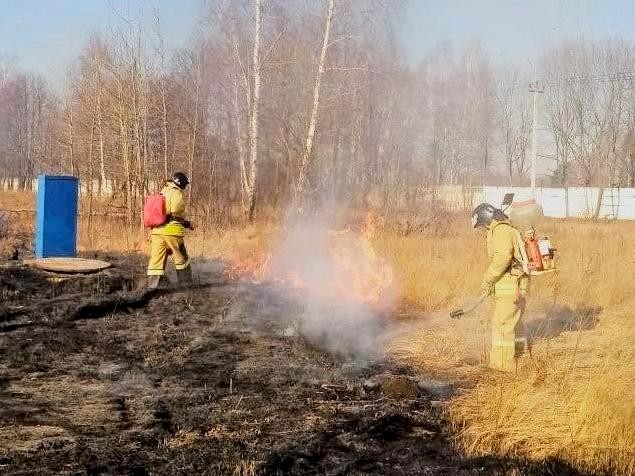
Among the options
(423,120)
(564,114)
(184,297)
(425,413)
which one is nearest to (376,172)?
(423,120)

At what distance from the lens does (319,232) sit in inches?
574

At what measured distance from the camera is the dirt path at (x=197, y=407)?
403cm

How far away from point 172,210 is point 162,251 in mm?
667

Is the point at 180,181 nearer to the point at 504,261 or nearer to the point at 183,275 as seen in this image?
the point at 183,275

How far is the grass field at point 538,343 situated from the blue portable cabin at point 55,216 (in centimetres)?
314

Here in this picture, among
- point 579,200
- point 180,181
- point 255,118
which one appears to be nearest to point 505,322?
point 180,181

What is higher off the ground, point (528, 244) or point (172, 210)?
point (172, 210)

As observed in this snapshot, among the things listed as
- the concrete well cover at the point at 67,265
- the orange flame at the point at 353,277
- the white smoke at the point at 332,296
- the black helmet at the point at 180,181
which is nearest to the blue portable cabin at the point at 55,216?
the concrete well cover at the point at 67,265

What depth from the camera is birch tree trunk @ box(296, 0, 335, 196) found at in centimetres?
1906

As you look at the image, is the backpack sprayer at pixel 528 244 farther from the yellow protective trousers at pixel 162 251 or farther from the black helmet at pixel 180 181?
the black helmet at pixel 180 181

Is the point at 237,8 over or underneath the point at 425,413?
over

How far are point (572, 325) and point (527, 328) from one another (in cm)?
80

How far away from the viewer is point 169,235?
10.1 meters

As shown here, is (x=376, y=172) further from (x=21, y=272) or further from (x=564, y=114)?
(x=564, y=114)
